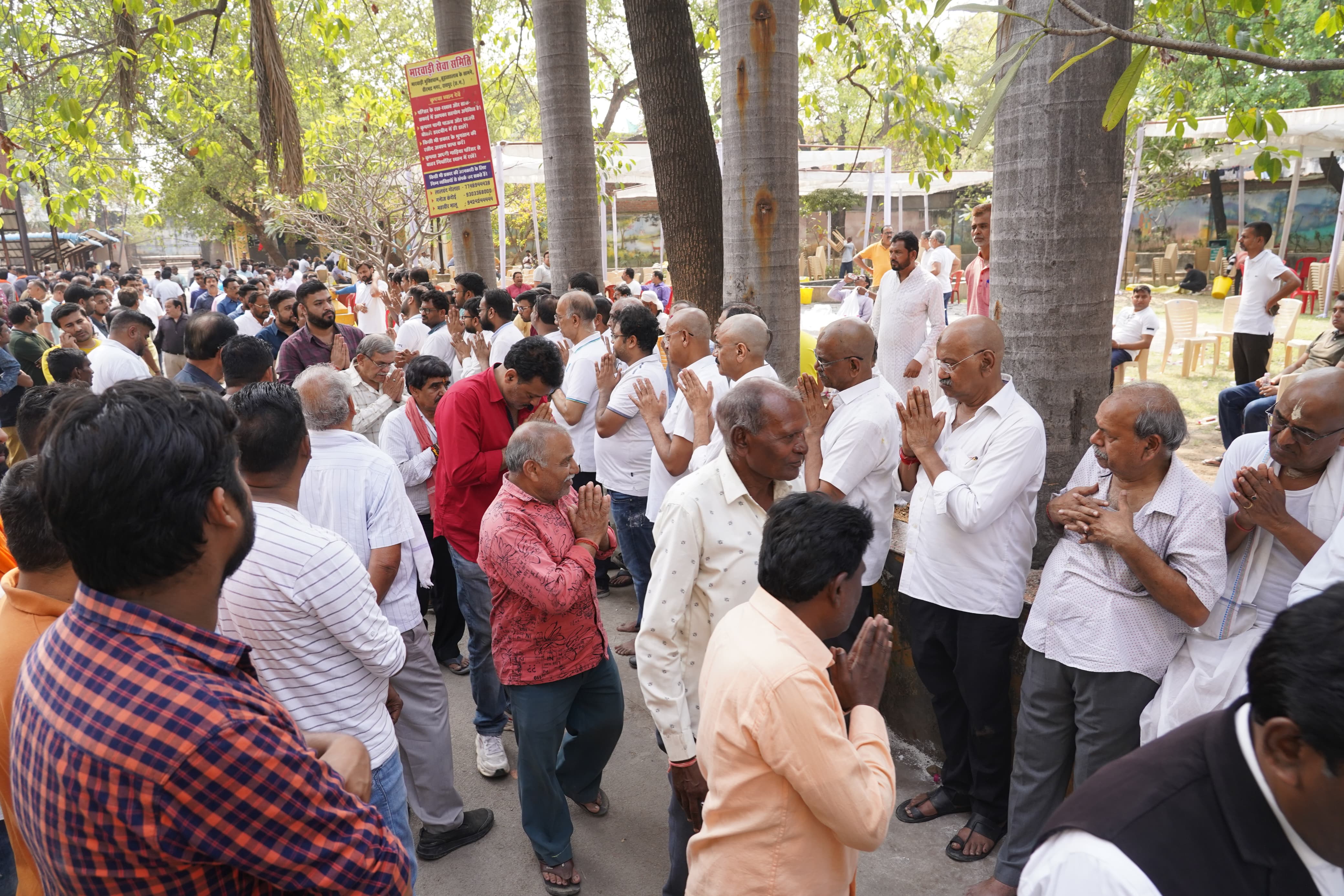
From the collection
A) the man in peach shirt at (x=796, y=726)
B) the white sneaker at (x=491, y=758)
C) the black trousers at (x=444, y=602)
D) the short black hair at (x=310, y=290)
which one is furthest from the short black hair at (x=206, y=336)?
the man in peach shirt at (x=796, y=726)

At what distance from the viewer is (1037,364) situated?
3760mm

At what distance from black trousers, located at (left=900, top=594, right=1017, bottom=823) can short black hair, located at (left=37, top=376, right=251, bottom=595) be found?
2786 millimetres

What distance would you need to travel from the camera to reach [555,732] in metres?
3.38

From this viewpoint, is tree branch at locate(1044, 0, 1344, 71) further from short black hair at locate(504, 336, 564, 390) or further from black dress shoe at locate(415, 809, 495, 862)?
black dress shoe at locate(415, 809, 495, 862)

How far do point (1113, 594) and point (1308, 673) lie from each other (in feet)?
5.80

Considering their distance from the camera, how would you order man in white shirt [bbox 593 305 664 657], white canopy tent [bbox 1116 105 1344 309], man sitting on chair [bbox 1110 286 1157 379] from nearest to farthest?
1. man in white shirt [bbox 593 305 664 657]
2. man sitting on chair [bbox 1110 286 1157 379]
3. white canopy tent [bbox 1116 105 1344 309]

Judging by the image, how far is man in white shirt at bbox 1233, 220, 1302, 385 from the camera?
29.6 feet

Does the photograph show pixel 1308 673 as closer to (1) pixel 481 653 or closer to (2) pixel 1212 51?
(2) pixel 1212 51

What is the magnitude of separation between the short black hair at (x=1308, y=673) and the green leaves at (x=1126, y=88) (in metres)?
1.20

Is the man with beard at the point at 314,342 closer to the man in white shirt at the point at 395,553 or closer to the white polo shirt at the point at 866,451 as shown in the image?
the man in white shirt at the point at 395,553

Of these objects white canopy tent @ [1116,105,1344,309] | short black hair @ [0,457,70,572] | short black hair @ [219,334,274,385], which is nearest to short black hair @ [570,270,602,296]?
short black hair @ [219,334,274,385]

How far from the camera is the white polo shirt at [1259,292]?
9.06 metres

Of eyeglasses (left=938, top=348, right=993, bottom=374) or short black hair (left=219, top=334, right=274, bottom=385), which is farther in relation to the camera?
short black hair (left=219, top=334, right=274, bottom=385)

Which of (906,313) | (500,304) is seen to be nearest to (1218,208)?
(906,313)
